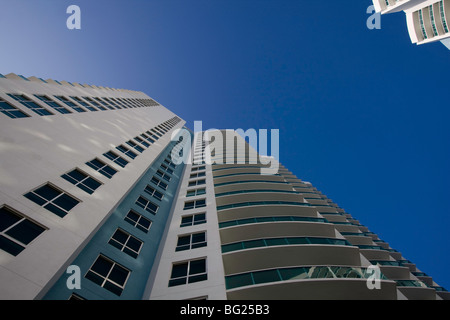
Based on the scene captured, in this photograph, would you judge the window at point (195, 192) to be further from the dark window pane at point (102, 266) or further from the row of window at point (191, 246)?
the dark window pane at point (102, 266)

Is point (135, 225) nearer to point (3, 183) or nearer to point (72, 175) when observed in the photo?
point (72, 175)

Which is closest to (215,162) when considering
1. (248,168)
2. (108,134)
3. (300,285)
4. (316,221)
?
(248,168)

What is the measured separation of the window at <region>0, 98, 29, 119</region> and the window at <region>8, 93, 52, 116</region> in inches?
67.0

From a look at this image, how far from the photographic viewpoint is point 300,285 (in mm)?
12289

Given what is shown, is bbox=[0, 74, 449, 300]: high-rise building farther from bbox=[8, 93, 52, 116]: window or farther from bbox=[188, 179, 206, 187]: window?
bbox=[188, 179, 206, 187]: window

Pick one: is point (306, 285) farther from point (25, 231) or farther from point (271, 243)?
point (25, 231)

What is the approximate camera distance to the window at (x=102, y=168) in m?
18.8

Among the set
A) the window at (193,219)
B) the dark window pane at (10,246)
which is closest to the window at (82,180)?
the dark window pane at (10,246)

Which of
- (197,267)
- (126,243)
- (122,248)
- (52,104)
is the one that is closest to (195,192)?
(126,243)

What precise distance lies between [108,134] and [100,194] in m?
11.5

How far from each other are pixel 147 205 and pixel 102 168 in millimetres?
4965

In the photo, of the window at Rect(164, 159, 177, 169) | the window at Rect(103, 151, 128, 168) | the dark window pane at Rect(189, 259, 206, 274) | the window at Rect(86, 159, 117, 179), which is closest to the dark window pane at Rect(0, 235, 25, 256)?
the dark window pane at Rect(189, 259, 206, 274)

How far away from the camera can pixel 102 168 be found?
762 inches

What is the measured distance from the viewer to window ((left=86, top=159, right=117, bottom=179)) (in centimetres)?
1880
